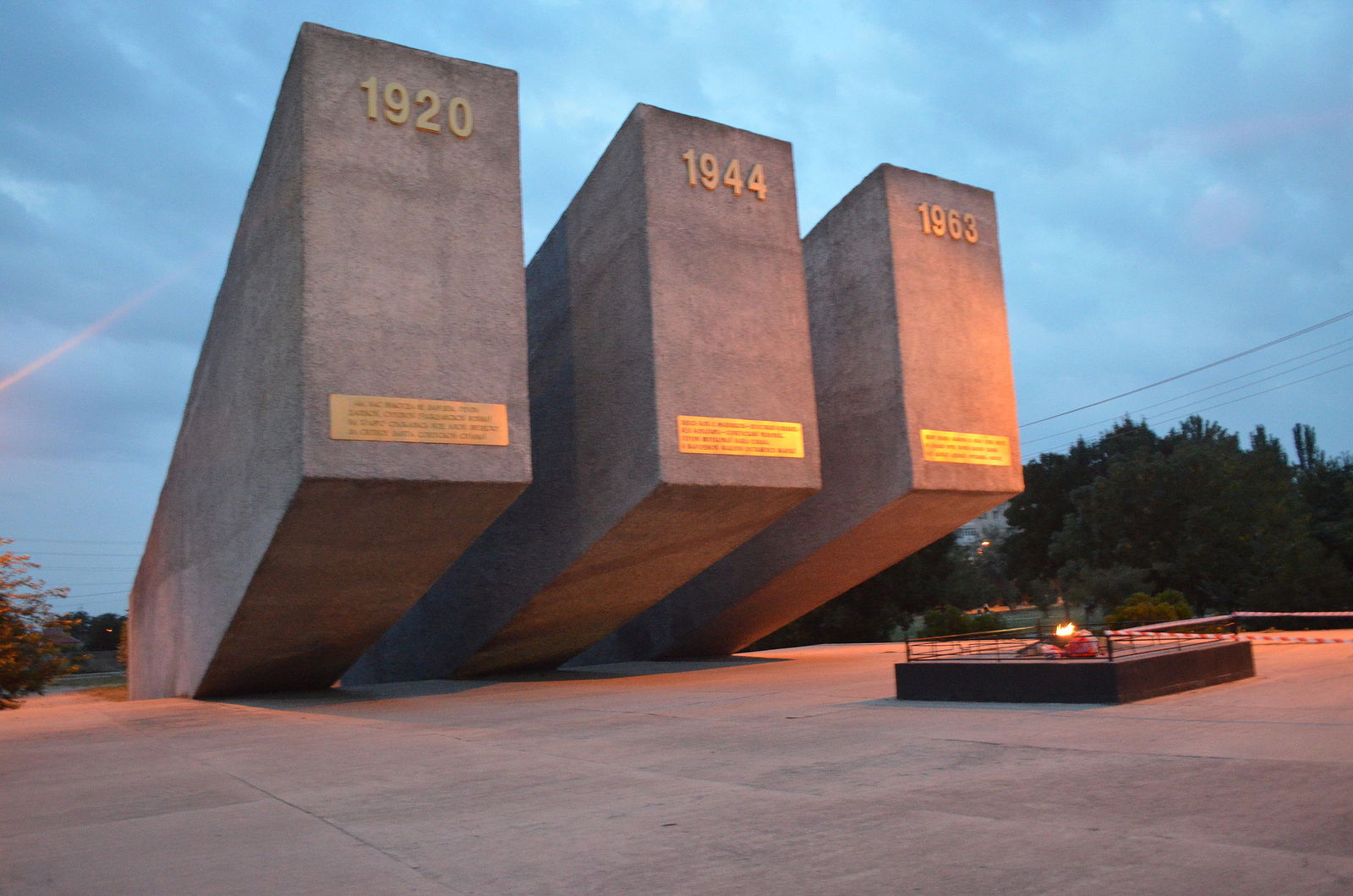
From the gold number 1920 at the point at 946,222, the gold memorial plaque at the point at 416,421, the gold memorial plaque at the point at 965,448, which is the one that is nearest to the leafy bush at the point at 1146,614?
the gold memorial plaque at the point at 965,448

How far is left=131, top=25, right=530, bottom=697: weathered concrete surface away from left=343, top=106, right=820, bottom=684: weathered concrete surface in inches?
78.1

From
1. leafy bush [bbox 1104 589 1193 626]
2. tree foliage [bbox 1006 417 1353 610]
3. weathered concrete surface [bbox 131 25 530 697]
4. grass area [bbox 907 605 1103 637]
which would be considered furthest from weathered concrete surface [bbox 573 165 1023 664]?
grass area [bbox 907 605 1103 637]

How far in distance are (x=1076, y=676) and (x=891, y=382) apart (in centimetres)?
816

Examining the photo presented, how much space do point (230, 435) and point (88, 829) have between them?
997cm

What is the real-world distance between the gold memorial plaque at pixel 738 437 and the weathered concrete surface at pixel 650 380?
108 millimetres

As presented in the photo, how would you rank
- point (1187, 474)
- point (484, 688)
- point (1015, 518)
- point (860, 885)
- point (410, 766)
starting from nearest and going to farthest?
point (860, 885) < point (410, 766) < point (484, 688) < point (1187, 474) < point (1015, 518)

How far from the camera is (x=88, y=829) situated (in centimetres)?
542

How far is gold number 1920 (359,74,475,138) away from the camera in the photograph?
12.8m

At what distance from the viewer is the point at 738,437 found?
14492 mm

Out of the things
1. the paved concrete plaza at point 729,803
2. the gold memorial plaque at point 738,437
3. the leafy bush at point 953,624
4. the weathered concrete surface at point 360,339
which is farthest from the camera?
the leafy bush at point 953,624

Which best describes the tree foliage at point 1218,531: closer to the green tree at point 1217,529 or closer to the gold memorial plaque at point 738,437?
the green tree at point 1217,529

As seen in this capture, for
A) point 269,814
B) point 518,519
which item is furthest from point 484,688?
point 269,814

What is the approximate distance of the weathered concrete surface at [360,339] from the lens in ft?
39.1

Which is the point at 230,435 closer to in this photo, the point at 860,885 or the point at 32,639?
the point at 32,639
